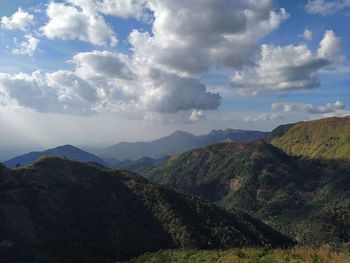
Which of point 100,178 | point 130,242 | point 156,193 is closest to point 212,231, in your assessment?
point 156,193

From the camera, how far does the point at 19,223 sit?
397 feet

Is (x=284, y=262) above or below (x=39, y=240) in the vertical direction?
above

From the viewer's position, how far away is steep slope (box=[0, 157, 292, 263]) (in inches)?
4562

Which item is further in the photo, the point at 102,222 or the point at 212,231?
the point at 212,231

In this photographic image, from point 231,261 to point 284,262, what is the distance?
14.1ft

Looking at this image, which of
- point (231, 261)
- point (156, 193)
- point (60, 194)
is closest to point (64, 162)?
point (60, 194)

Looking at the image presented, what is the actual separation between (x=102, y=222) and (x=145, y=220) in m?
20.0

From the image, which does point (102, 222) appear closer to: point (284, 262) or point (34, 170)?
point (34, 170)

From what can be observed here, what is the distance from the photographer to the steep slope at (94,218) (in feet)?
380

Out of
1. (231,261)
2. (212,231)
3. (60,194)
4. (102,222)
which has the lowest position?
(212,231)

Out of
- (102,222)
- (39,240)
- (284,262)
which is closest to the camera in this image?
(284,262)

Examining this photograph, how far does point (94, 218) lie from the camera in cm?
14488

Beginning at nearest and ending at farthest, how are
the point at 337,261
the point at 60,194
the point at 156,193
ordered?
the point at 337,261 → the point at 60,194 → the point at 156,193

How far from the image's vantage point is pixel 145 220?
156 metres
